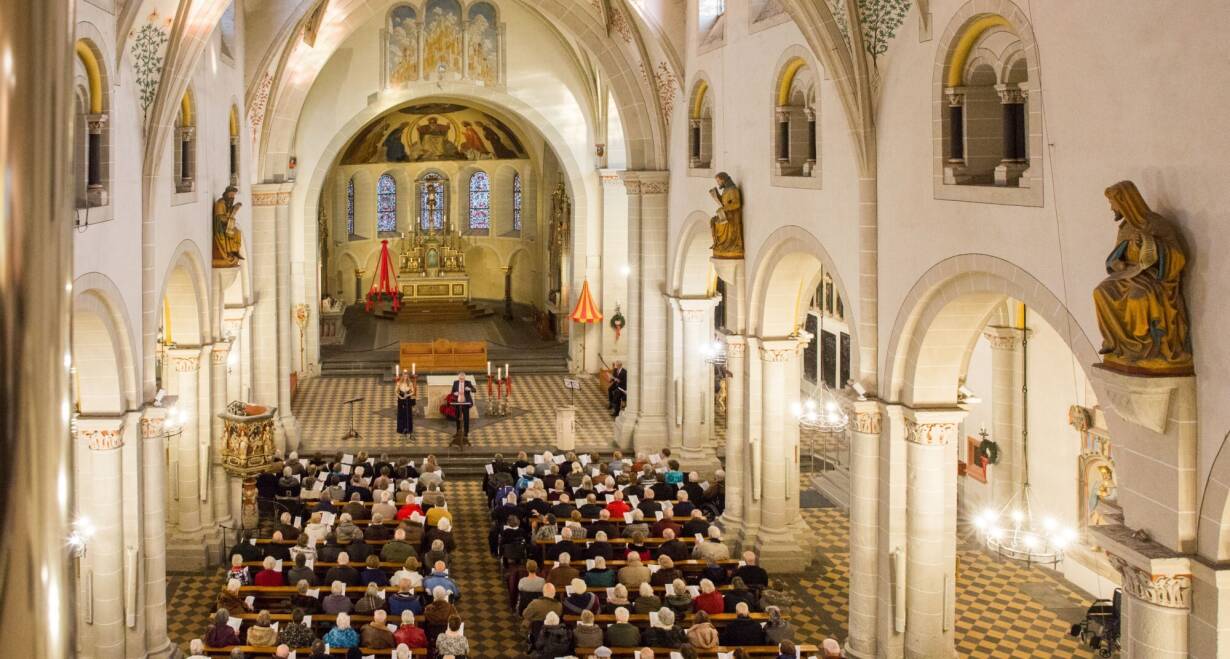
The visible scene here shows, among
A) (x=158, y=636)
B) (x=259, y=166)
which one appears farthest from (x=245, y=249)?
(x=158, y=636)

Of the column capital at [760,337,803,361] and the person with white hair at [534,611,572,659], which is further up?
the column capital at [760,337,803,361]

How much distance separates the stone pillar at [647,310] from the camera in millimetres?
24922

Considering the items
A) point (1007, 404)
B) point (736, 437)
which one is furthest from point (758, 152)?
point (1007, 404)

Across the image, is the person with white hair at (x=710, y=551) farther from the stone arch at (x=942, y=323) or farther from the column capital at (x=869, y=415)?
the stone arch at (x=942, y=323)

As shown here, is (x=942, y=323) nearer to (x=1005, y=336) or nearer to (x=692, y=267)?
(x=1005, y=336)

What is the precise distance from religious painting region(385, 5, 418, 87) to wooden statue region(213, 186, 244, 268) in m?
13.7

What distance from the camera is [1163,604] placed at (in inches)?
349

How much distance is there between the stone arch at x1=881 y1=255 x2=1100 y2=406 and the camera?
39.4 ft

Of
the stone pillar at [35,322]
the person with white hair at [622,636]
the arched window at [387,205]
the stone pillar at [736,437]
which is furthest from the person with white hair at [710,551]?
the arched window at [387,205]

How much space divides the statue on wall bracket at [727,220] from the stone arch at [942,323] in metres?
5.87

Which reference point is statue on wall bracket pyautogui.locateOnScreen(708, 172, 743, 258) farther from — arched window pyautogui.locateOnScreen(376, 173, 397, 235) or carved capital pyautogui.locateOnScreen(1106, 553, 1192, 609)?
arched window pyautogui.locateOnScreen(376, 173, 397, 235)

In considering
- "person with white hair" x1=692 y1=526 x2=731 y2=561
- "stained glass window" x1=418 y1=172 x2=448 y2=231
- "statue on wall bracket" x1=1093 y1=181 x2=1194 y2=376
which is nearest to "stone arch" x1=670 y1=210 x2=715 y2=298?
"person with white hair" x1=692 y1=526 x2=731 y2=561

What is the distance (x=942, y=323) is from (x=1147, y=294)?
180 inches

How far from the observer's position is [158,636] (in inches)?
602
